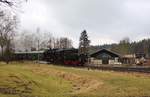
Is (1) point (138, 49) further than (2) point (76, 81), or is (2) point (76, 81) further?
(1) point (138, 49)

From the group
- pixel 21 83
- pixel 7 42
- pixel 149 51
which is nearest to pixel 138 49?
pixel 149 51

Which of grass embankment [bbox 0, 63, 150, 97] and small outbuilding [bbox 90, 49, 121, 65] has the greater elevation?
small outbuilding [bbox 90, 49, 121, 65]

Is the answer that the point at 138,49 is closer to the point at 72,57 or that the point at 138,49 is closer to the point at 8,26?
the point at 8,26

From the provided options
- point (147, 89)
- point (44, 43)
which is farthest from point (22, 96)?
point (44, 43)

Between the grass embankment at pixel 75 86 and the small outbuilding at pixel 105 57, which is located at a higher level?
the small outbuilding at pixel 105 57

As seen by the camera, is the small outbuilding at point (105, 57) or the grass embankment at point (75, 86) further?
the small outbuilding at point (105, 57)

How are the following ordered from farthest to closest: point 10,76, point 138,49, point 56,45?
point 56,45 < point 138,49 < point 10,76

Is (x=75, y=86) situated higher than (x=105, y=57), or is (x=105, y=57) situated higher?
(x=105, y=57)

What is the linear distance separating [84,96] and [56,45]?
148 meters

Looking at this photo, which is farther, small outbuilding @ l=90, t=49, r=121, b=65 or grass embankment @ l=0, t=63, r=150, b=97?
small outbuilding @ l=90, t=49, r=121, b=65

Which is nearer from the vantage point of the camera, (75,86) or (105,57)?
(75,86)

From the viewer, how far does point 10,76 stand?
36.7 metres

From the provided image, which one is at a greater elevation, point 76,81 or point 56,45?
point 56,45

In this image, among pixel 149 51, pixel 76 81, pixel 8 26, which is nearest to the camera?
pixel 76 81
